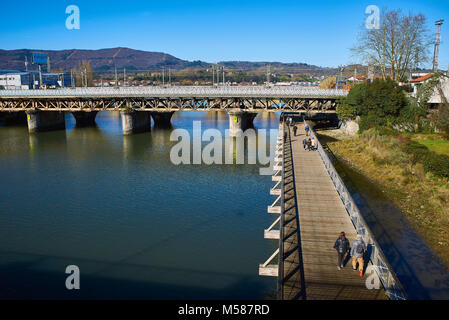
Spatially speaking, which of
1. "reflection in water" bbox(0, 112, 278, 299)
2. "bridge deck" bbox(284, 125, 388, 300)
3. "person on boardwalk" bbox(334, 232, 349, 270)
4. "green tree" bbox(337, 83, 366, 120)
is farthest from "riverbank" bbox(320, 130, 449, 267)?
"reflection in water" bbox(0, 112, 278, 299)

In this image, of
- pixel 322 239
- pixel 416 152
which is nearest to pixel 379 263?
pixel 322 239

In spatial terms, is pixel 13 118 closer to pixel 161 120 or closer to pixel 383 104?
pixel 161 120

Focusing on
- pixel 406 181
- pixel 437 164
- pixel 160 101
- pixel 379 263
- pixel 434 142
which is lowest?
pixel 406 181

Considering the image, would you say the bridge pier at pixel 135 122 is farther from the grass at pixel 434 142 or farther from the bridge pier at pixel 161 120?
the grass at pixel 434 142

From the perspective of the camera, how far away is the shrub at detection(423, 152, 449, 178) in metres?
24.2

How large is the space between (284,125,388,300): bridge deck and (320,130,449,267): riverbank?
543 centimetres

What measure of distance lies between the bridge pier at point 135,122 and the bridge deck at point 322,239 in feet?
113

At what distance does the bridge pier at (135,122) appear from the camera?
51.9 m

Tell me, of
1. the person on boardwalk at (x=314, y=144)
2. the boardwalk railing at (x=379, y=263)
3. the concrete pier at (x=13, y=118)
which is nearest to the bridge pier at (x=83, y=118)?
the concrete pier at (x=13, y=118)

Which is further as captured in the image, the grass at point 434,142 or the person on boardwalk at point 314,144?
the person on boardwalk at point 314,144

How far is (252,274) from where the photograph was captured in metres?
15.6

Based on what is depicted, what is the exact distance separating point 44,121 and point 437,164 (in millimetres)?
53812

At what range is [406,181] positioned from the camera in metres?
26.1
